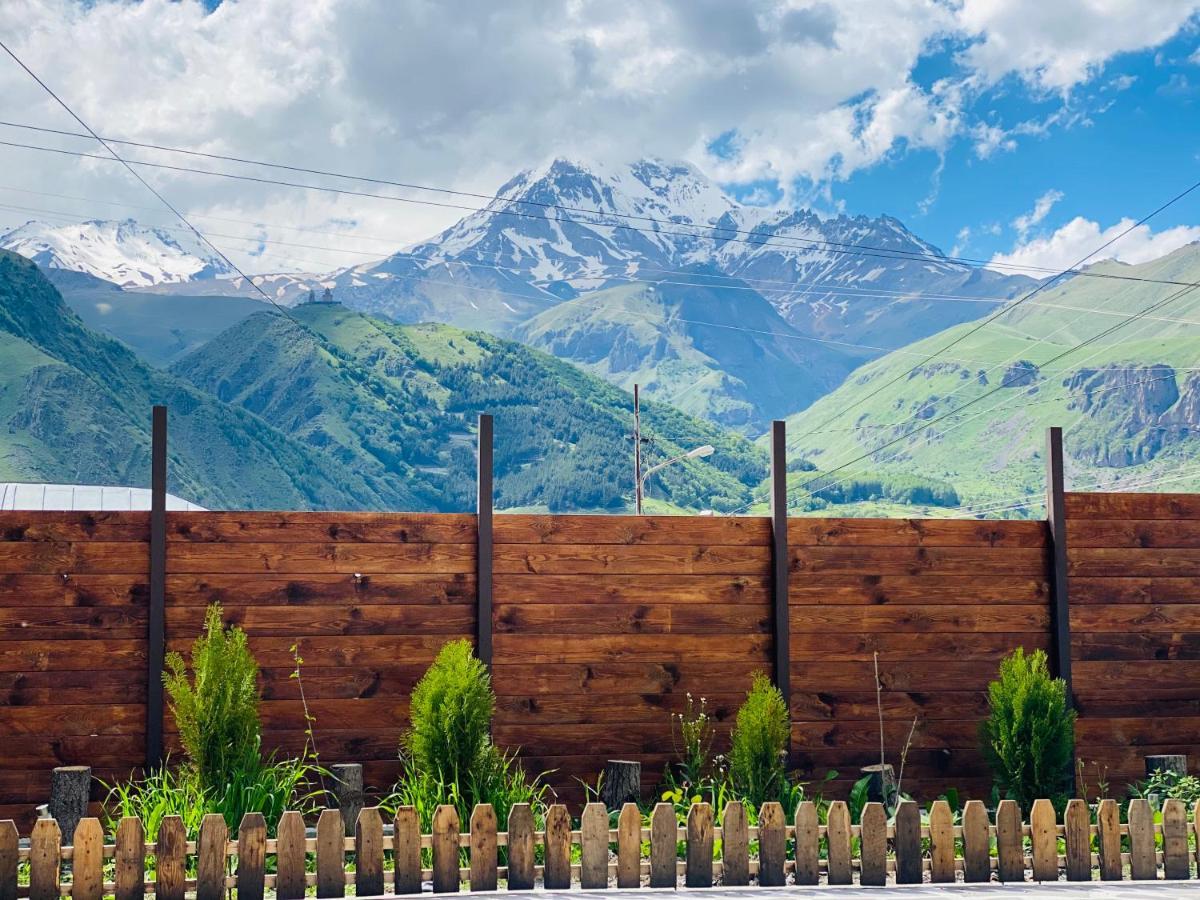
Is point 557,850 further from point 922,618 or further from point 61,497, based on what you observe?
point 61,497

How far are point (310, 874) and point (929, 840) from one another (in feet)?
9.46

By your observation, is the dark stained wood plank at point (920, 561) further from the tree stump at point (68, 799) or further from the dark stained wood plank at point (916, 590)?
the tree stump at point (68, 799)

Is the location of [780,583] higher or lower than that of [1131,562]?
lower

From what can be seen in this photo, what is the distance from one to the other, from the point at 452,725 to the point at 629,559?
164 cm

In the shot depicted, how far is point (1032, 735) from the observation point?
7047 mm

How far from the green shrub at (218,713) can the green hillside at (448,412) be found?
114962 millimetres

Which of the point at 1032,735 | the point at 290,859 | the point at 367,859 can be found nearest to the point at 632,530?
the point at 1032,735

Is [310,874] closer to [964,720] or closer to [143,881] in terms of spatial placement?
[143,881]

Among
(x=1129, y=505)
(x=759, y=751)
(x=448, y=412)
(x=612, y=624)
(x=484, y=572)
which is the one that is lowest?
(x=759, y=751)

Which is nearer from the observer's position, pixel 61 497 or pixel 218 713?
pixel 218 713

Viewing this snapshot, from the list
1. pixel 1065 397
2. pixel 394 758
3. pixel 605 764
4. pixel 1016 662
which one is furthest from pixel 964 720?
pixel 1065 397

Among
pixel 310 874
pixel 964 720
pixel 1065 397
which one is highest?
pixel 1065 397

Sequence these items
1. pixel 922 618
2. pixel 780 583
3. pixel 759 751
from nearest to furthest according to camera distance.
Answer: pixel 759 751 → pixel 780 583 → pixel 922 618

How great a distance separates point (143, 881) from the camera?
5.20 meters
